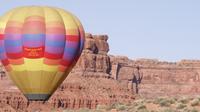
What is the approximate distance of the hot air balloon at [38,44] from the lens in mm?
43906

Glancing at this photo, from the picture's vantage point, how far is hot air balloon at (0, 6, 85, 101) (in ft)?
144

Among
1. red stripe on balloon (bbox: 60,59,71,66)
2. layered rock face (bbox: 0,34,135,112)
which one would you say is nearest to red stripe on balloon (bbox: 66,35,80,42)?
red stripe on balloon (bbox: 60,59,71,66)

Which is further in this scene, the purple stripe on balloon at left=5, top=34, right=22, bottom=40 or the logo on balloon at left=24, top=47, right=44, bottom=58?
the purple stripe on balloon at left=5, top=34, right=22, bottom=40

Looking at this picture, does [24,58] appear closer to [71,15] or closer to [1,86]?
[71,15]

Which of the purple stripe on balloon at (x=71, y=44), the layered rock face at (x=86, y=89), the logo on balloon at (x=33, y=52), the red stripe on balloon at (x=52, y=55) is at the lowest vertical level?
the layered rock face at (x=86, y=89)

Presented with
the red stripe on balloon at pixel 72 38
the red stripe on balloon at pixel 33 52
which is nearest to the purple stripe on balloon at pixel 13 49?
the red stripe on balloon at pixel 33 52

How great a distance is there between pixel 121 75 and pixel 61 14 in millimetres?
152194

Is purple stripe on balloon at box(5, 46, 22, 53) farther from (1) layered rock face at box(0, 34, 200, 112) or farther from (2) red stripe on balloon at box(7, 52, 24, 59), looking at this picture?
(1) layered rock face at box(0, 34, 200, 112)

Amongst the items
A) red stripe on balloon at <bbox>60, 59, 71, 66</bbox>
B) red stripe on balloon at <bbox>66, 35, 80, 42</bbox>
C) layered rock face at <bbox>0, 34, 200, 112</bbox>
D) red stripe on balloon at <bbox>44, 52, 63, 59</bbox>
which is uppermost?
red stripe on balloon at <bbox>66, 35, 80, 42</bbox>

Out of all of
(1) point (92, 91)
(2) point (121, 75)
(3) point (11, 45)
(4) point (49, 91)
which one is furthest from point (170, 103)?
(2) point (121, 75)

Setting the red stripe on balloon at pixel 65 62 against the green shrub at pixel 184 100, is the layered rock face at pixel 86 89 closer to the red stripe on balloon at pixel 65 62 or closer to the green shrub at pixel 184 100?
the green shrub at pixel 184 100

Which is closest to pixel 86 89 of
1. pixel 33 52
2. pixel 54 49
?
pixel 54 49

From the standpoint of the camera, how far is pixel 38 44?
4378cm

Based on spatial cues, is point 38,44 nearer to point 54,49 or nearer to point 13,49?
point 54,49
